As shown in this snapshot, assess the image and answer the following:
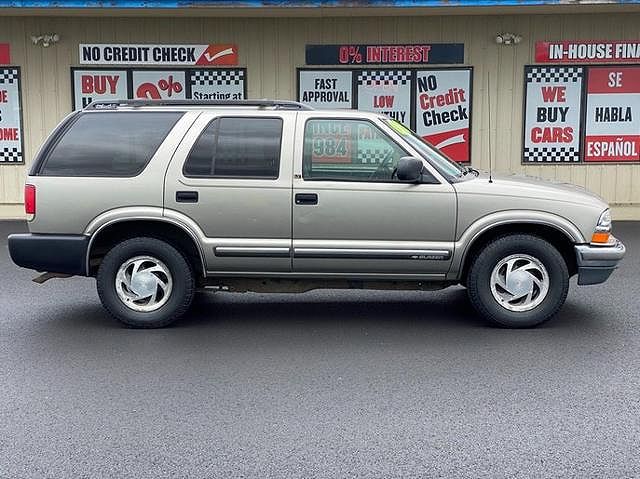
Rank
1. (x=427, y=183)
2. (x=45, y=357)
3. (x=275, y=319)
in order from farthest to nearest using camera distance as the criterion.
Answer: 1. (x=275, y=319)
2. (x=427, y=183)
3. (x=45, y=357)

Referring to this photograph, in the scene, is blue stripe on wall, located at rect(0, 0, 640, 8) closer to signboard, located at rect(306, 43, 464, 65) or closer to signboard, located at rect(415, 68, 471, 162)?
signboard, located at rect(306, 43, 464, 65)

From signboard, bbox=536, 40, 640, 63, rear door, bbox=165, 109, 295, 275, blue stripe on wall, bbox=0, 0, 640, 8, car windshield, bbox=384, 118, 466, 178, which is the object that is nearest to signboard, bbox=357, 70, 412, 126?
blue stripe on wall, bbox=0, 0, 640, 8

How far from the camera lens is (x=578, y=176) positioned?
12.9m

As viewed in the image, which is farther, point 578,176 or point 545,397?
point 578,176

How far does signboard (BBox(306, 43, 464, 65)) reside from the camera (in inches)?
503

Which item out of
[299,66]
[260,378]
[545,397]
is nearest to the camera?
[545,397]

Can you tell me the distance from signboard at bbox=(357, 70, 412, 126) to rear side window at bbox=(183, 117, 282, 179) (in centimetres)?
603

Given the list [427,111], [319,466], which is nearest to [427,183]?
[319,466]

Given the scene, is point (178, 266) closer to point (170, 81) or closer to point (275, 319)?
point (275, 319)

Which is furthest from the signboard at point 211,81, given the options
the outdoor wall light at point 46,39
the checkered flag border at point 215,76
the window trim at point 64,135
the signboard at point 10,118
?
the window trim at point 64,135

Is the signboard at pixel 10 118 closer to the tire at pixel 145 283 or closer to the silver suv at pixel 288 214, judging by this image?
the silver suv at pixel 288 214

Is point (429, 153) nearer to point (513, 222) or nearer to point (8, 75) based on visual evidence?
point (513, 222)

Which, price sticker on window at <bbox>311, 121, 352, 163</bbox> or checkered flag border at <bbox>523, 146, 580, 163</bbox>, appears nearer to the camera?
price sticker on window at <bbox>311, 121, 352, 163</bbox>

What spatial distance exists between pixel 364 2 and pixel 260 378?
22.4ft
